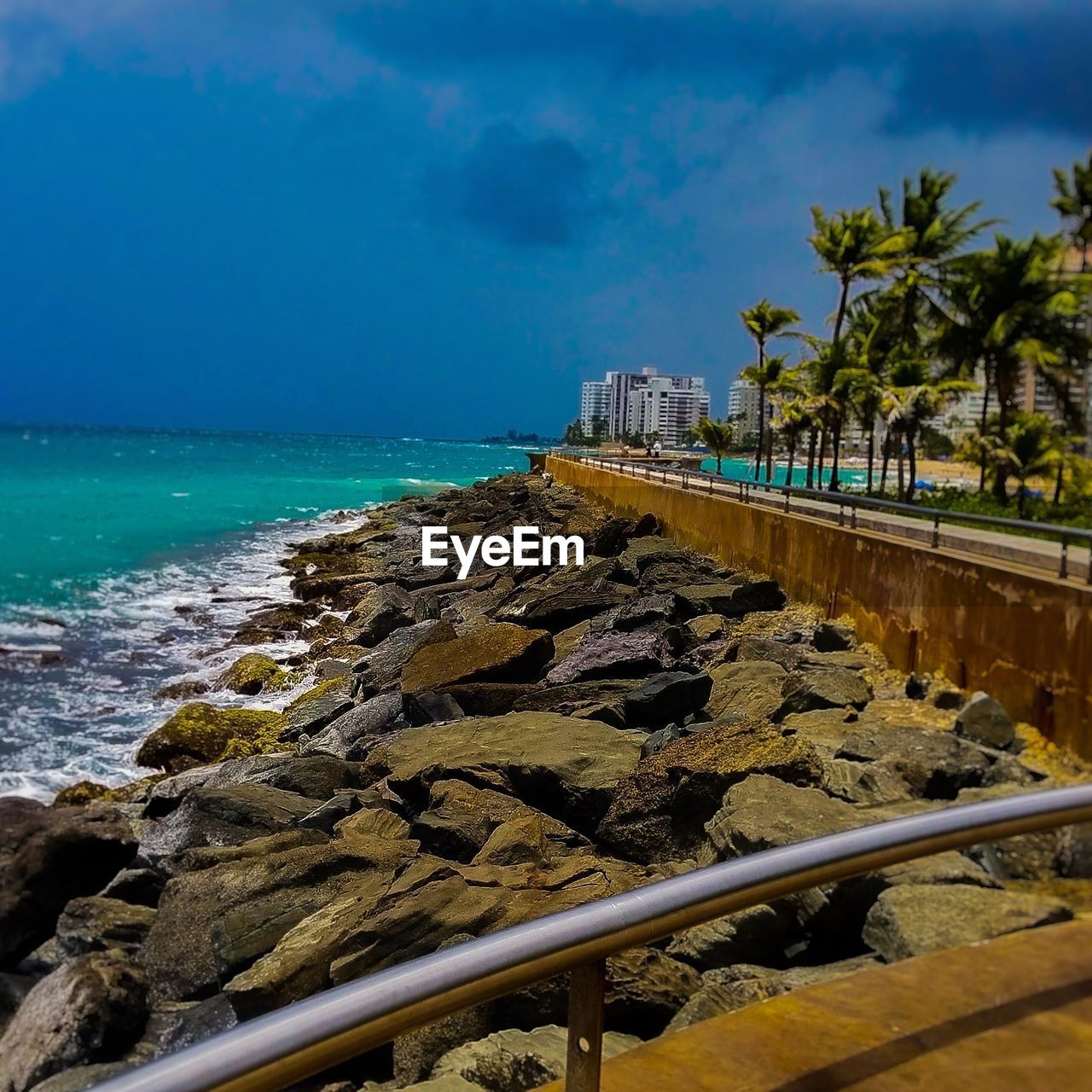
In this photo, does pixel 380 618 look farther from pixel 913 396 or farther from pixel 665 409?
pixel 665 409

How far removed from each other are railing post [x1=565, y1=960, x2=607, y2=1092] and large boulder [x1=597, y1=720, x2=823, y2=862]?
12.0 feet

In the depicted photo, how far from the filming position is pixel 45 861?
6012 millimetres

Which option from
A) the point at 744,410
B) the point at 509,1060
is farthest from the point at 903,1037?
the point at 744,410

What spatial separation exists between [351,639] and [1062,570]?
36.8ft

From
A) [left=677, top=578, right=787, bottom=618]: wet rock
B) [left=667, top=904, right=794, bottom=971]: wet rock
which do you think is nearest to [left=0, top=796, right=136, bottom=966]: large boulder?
[left=667, top=904, right=794, bottom=971]: wet rock

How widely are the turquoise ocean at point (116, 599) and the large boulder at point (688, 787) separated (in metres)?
6.28

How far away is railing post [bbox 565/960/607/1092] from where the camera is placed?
1.47m

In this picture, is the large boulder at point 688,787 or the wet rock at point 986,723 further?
the wet rock at point 986,723

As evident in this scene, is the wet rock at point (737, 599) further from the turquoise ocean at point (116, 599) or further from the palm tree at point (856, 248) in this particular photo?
the palm tree at point (856, 248)

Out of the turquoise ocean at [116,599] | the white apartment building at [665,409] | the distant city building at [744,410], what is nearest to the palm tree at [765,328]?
the turquoise ocean at [116,599]

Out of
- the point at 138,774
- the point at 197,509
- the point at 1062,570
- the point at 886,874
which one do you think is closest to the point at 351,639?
the point at 138,774

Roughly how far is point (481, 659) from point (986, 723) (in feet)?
Result: 17.0

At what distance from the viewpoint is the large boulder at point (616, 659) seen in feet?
30.5

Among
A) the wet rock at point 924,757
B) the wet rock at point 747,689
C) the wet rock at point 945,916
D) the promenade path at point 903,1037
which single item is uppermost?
the promenade path at point 903,1037
